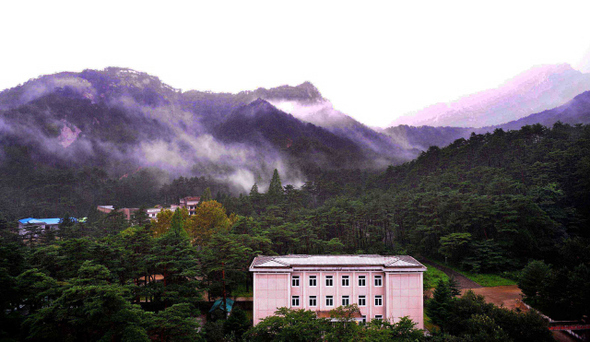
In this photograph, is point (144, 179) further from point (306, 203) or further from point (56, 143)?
point (306, 203)

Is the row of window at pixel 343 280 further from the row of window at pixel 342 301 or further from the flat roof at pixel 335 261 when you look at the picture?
the flat roof at pixel 335 261

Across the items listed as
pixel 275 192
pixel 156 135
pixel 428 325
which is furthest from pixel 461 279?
pixel 156 135

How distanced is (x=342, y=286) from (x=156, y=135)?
98.3m

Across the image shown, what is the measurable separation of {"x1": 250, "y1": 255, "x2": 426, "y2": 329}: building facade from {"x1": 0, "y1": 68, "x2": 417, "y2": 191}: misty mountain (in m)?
50.2

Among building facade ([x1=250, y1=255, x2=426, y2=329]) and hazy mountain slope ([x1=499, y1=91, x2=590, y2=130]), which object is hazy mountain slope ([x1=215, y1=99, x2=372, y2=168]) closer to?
hazy mountain slope ([x1=499, y1=91, x2=590, y2=130])

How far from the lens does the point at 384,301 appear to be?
1864 cm

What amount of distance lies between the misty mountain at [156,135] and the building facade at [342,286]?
50.2 metres

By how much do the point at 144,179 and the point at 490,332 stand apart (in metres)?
81.1

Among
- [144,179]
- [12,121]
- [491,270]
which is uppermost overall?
[12,121]

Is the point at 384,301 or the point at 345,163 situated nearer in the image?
the point at 384,301

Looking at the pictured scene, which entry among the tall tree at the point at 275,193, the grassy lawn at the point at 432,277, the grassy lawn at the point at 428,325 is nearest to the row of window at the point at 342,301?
the grassy lawn at the point at 428,325

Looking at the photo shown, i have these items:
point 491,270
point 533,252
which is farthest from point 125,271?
point 533,252

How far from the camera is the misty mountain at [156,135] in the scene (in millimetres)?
79062

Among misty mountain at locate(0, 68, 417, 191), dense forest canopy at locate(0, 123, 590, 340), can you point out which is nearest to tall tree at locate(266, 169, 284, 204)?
dense forest canopy at locate(0, 123, 590, 340)
